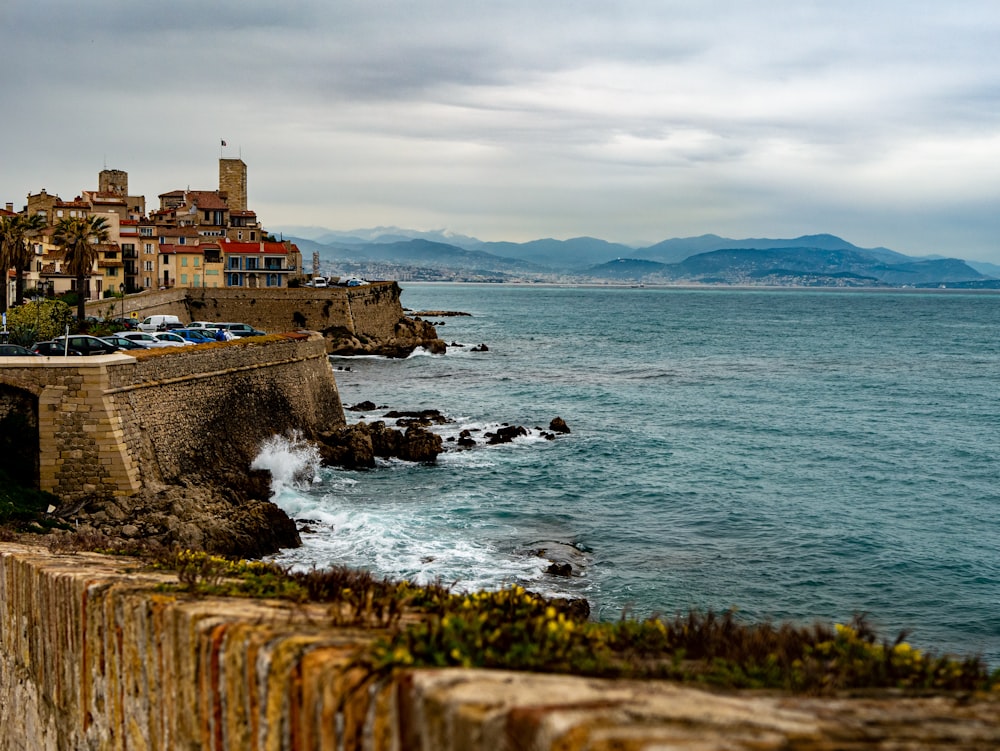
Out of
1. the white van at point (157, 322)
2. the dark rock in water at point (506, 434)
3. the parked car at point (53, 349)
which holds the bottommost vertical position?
the dark rock in water at point (506, 434)

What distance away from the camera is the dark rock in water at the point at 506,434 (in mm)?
39531

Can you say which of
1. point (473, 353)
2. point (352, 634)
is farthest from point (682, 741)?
point (473, 353)

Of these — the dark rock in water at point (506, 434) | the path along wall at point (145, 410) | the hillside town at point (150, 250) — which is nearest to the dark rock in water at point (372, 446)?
the path along wall at point (145, 410)

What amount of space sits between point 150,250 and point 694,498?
60.0 metres

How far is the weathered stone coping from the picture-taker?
3.92m

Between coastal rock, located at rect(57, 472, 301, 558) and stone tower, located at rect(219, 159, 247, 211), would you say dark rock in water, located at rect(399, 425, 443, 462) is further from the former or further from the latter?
stone tower, located at rect(219, 159, 247, 211)

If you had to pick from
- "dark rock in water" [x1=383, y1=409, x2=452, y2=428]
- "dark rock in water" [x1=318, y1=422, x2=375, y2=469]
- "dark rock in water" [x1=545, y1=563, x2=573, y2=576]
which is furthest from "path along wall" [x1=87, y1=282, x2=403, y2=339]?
"dark rock in water" [x1=545, y1=563, x2=573, y2=576]

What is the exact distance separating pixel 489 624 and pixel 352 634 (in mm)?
874

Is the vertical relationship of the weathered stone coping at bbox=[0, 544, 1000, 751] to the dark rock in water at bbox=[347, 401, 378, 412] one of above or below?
above

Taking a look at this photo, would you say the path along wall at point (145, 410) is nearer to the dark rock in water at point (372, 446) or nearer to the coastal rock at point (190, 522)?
the coastal rock at point (190, 522)

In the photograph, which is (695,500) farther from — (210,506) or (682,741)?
(682,741)

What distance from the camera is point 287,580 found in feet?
27.2

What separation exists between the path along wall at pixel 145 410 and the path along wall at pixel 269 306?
33.6 m

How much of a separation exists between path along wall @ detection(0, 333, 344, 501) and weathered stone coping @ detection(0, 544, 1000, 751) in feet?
46.8
